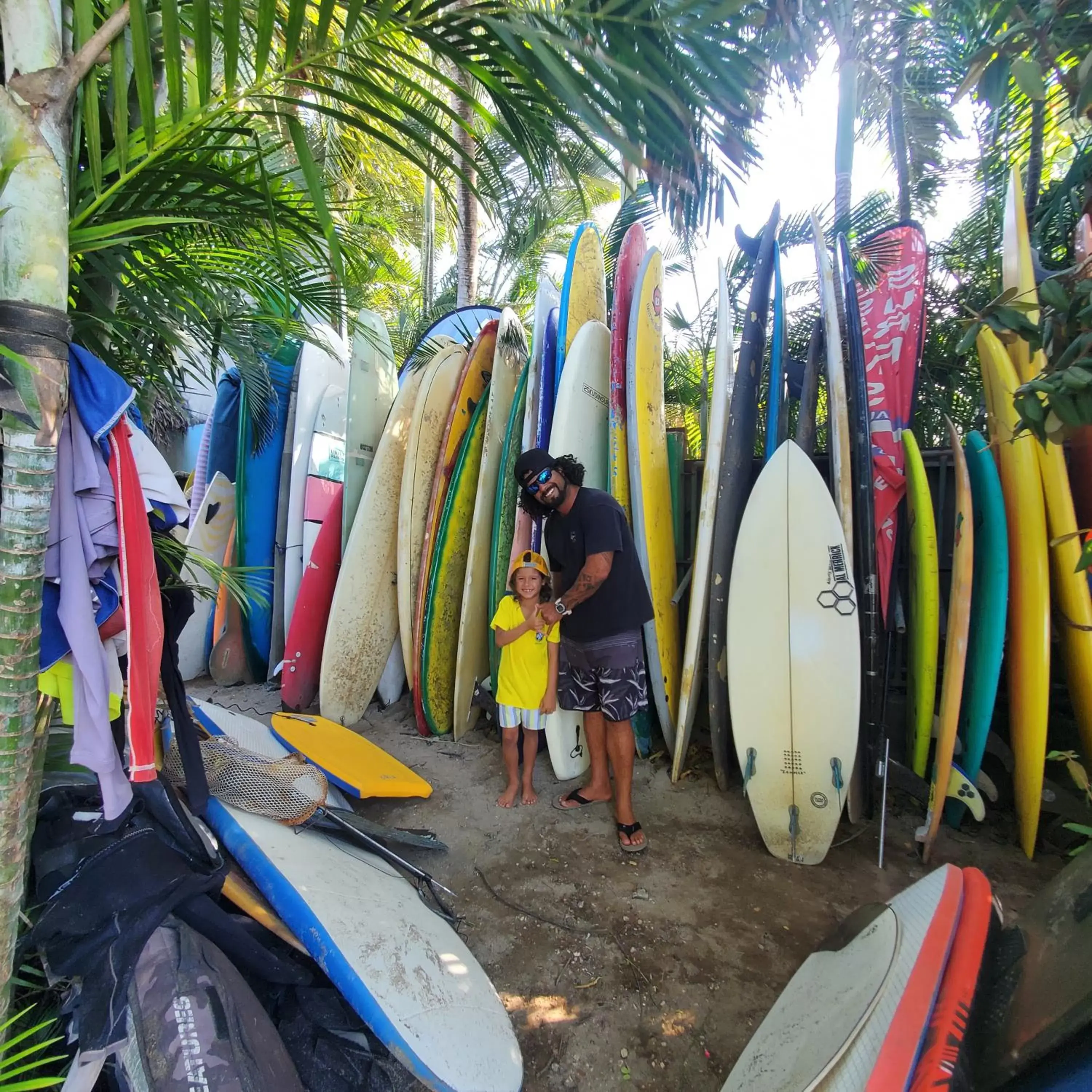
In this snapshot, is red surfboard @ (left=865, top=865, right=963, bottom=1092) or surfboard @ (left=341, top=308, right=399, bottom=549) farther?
surfboard @ (left=341, top=308, right=399, bottom=549)

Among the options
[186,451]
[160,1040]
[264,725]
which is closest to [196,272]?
[160,1040]

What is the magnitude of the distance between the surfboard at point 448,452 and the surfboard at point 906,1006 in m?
2.57

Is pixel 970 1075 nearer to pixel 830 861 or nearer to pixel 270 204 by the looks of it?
pixel 830 861

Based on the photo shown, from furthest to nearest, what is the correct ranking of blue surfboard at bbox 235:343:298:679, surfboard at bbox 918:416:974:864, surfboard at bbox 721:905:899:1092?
blue surfboard at bbox 235:343:298:679 < surfboard at bbox 918:416:974:864 < surfboard at bbox 721:905:899:1092

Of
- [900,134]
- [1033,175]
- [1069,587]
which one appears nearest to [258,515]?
[1069,587]

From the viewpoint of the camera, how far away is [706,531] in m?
2.84

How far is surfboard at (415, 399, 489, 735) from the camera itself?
3.38 meters

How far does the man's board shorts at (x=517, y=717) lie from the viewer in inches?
107

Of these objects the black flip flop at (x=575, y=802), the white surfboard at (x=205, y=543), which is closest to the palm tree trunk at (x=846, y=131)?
the black flip flop at (x=575, y=802)

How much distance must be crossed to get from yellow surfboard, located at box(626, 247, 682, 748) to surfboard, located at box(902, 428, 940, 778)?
3.31 feet

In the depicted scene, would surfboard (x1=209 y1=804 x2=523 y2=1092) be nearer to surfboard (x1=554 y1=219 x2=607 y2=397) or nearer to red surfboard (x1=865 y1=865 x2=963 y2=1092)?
red surfboard (x1=865 y1=865 x2=963 y2=1092)

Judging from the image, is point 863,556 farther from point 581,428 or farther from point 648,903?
point 648,903

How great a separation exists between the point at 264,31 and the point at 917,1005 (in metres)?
1.94

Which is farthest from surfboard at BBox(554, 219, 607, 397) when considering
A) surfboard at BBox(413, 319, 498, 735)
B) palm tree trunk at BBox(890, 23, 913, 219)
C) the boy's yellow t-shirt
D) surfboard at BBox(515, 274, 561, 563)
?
palm tree trunk at BBox(890, 23, 913, 219)
